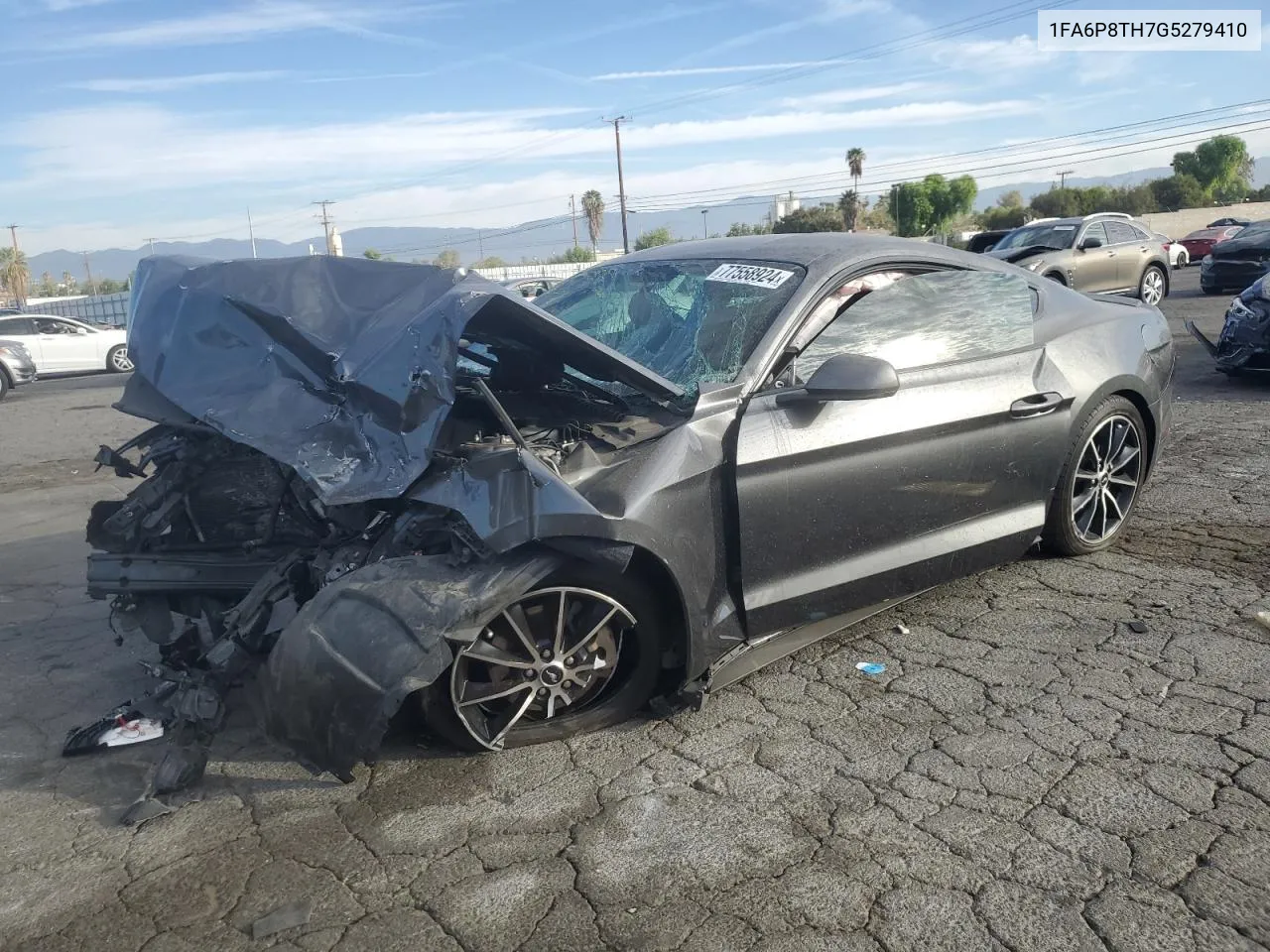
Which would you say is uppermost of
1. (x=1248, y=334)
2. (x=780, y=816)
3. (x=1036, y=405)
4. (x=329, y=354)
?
(x=329, y=354)

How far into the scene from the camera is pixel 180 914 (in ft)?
8.43

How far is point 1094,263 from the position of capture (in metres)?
16.5

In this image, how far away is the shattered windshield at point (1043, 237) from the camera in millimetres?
16500

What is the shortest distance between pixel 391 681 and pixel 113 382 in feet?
64.6

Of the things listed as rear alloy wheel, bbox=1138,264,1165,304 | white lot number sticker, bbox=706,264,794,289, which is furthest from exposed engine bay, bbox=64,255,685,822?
rear alloy wheel, bbox=1138,264,1165,304

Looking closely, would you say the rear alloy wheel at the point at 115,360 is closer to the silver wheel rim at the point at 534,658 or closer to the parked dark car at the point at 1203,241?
the silver wheel rim at the point at 534,658

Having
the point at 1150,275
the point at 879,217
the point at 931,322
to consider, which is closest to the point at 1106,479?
the point at 931,322

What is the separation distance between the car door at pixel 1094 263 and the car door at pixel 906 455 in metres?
13.2

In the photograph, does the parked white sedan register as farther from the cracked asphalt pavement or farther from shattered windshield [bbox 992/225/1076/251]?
the cracked asphalt pavement

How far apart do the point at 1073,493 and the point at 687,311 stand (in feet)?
6.74

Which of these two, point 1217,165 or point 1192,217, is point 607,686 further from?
point 1217,165

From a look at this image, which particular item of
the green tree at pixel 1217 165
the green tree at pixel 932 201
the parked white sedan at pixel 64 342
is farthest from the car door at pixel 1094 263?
the green tree at pixel 1217 165

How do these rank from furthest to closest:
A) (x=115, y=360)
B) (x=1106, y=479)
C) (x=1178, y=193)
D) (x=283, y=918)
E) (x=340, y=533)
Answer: (x=1178, y=193), (x=115, y=360), (x=1106, y=479), (x=340, y=533), (x=283, y=918)

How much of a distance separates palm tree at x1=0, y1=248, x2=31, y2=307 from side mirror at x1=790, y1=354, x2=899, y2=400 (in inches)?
3664
